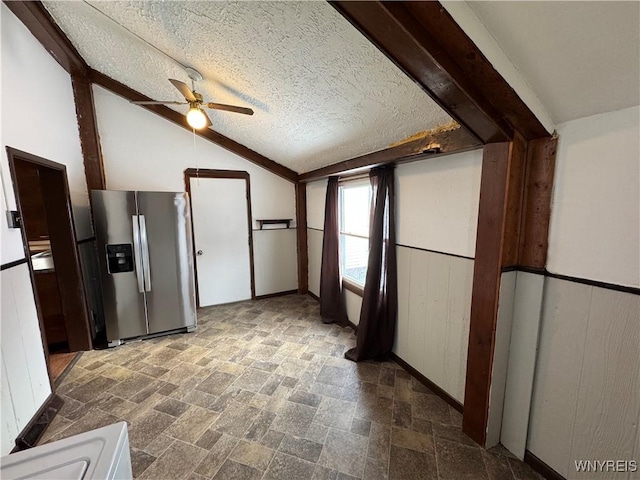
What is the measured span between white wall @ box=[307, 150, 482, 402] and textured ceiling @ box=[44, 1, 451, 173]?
38 centimetres

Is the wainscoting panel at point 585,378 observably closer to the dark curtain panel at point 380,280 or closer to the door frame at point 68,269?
the dark curtain panel at point 380,280

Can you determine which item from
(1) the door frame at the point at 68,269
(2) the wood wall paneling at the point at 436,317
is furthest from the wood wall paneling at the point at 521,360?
(1) the door frame at the point at 68,269

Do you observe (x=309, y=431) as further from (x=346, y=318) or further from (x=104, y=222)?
(x=104, y=222)

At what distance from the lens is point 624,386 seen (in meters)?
1.14

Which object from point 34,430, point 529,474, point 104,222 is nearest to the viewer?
point 529,474

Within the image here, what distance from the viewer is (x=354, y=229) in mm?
3223

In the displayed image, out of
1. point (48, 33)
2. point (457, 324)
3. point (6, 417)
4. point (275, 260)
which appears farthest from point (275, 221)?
point (6, 417)

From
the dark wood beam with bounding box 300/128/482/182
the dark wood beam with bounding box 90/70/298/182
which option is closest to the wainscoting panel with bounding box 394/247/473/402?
the dark wood beam with bounding box 300/128/482/182

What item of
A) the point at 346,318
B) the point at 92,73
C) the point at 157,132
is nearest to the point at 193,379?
the point at 346,318

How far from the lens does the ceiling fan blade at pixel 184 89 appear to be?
1814 millimetres

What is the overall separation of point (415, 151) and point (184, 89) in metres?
1.79

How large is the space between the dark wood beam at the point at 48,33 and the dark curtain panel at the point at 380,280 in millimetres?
2966

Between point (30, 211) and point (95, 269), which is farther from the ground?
point (30, 211)

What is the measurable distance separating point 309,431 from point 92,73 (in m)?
4.36
